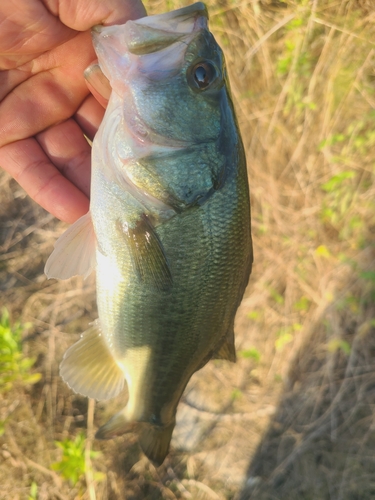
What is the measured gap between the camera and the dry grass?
2.77m

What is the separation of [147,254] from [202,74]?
0.63m

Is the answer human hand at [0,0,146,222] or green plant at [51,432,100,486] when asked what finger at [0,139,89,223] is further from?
green plant at [51,432,100,486]

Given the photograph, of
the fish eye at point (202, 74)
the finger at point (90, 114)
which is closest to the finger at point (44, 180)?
the finger at point (90, 114)

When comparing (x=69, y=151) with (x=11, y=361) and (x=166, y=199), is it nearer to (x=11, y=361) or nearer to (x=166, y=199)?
(x=166, y=199)

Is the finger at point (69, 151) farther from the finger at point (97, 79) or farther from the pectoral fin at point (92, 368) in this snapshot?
the pectoral fin at point (92, 368)

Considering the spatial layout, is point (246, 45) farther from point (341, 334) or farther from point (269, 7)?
point (341, 334)

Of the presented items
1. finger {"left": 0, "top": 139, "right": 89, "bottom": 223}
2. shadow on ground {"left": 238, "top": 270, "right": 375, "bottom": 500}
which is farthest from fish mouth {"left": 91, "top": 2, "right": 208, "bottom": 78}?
shadow on ground {"left": 238, "top": 270, "right": 375, "bottom": 500}

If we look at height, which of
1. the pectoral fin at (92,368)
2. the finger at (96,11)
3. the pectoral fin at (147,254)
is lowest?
the pectoral fin at (92,368)

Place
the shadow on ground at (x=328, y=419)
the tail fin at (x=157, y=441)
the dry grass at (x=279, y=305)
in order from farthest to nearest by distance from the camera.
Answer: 1. the shadow on ground at (x=328, y=419)
2. the dry grass at (x=279, y=305)
3. the tail fin at (x=157, y=441)

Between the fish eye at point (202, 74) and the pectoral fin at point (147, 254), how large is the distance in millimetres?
476

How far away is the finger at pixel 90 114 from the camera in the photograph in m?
1.83

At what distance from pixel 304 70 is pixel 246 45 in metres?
0.49

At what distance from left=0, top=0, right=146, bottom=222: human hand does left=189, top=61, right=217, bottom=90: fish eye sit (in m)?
0.45

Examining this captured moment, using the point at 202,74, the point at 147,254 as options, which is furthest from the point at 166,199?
the point at 202,74
